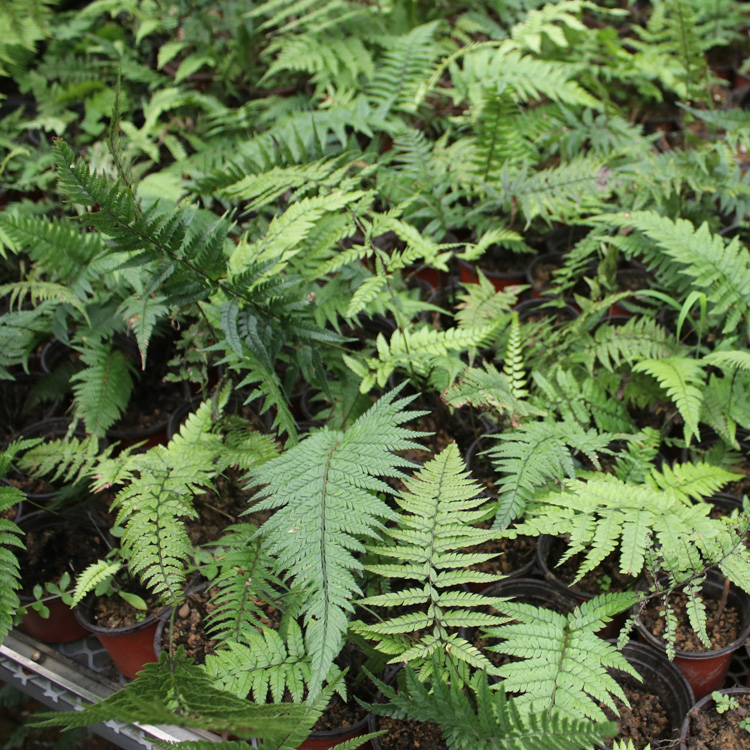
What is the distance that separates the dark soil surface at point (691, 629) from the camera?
1.77 m

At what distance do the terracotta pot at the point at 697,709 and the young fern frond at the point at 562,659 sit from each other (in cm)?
23

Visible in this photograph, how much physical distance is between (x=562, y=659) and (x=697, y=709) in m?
0.42

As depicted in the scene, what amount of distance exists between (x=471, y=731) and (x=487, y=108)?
2.18 meters

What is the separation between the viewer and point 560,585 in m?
1.85

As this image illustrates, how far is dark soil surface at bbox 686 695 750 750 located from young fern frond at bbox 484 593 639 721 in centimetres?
28

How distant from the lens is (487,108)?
8.66 feet

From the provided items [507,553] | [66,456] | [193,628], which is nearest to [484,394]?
[507,553]

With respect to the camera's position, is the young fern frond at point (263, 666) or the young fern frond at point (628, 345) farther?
the young fern frond at point (628, 345)

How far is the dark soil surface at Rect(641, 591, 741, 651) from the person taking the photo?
1770 millimetres

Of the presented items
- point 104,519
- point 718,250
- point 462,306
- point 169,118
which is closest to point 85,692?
point 104,519

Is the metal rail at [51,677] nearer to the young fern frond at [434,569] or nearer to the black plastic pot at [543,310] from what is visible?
the young fern frond at [434,569]

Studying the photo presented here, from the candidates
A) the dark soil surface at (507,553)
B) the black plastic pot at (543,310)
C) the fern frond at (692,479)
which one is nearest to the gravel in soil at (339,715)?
the dark soil surface at (507,553)

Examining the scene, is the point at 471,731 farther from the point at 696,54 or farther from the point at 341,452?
the point at 696,54

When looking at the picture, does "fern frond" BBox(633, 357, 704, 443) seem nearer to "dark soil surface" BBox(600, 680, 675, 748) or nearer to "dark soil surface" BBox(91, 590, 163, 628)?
"dark soil surface" BBox(600, 680, 675, 748)
